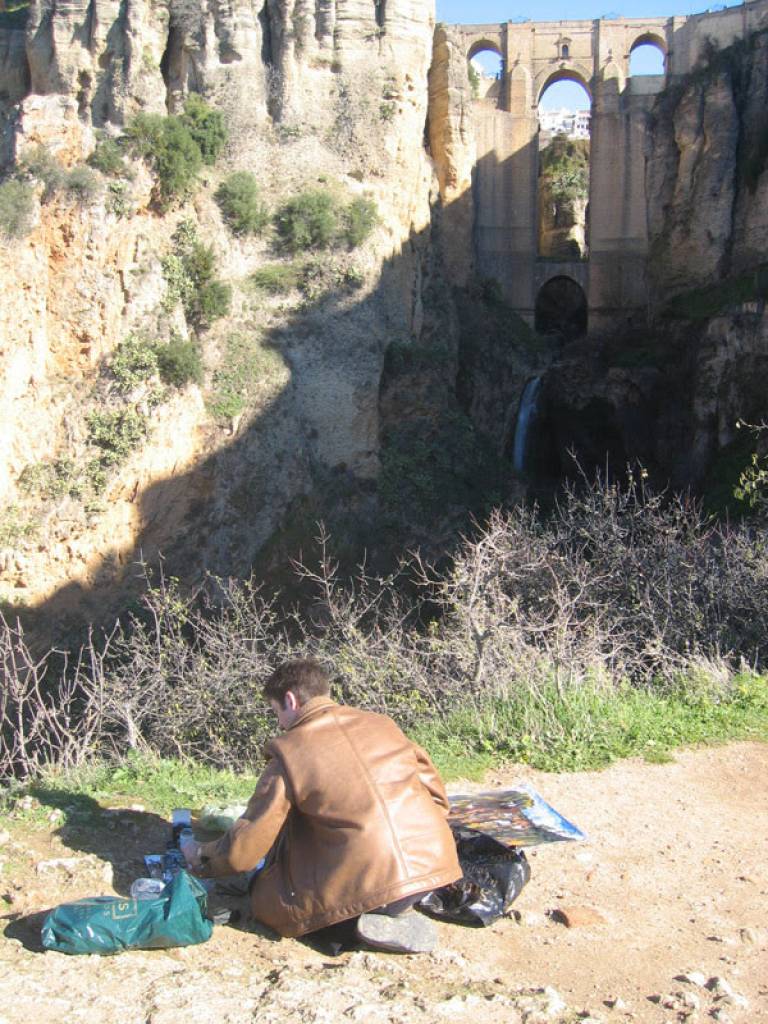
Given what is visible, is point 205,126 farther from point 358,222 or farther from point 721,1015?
point 721,1015

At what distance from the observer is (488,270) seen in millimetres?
27281

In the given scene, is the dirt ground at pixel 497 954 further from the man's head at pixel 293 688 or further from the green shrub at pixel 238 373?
the green shrub at pixel 238 373

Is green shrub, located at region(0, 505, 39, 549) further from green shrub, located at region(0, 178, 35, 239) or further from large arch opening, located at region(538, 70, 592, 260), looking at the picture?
large arch opening, located at region(538, 70, 592, 260)

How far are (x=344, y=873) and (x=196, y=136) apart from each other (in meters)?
16.7

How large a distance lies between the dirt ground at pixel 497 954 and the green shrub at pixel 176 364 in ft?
38.3

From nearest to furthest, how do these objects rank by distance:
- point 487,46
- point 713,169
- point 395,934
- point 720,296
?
1. point 395,934
2. point 720,296
3. point 713,169
4. point 487,46

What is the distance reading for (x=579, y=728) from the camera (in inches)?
223

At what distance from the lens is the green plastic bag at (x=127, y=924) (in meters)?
3.34

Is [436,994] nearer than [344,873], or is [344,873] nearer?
[436,994]

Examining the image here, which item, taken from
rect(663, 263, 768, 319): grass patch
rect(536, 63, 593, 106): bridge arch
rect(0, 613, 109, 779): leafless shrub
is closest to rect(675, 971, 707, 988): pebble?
rect(0, 613, 109, 779): leafless shrub

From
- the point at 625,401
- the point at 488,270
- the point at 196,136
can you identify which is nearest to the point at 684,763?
the point at 196,136

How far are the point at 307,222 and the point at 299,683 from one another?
51.2ft

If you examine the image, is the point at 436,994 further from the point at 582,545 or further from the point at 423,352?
the point at 423,352

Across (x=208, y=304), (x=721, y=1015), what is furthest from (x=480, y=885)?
(x=208, y=304)
